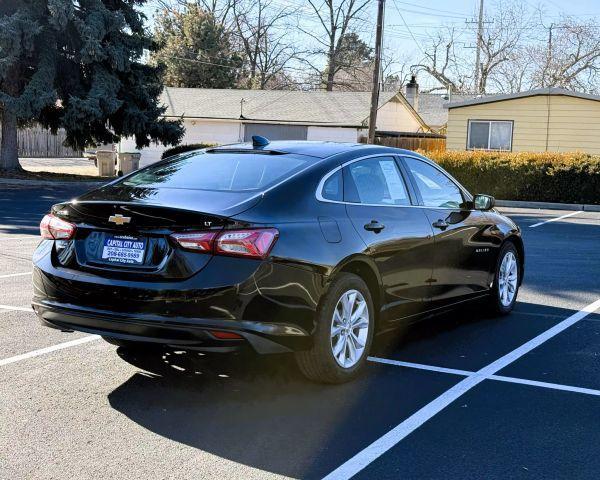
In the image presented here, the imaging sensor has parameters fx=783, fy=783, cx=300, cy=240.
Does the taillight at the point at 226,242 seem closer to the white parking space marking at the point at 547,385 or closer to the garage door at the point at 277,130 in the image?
the white parking space marking at the point at 547,385

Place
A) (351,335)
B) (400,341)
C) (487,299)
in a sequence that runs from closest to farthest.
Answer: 1. (351,335)
2. (400,341)
3. (487,299)

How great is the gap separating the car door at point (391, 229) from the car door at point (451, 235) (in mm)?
174

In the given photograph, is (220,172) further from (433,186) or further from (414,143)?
(414,143)

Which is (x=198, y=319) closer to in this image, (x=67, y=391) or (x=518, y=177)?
(x=67, y=391)

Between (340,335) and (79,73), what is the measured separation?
2374 cm

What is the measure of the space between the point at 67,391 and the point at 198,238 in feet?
4.43

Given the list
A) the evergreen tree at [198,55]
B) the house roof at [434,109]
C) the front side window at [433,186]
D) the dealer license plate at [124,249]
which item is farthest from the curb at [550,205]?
the evergreen tree at [198,55]

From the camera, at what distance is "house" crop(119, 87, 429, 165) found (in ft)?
128

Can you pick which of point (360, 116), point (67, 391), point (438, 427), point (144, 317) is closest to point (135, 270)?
point (144, 317)

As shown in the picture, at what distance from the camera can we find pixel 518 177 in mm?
23422

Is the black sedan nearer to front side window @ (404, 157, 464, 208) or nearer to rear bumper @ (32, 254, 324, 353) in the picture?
rear bumper @ (32, 254, 324, 353)

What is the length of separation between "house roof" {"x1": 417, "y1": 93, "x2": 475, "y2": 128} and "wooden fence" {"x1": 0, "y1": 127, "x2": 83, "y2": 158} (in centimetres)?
2323

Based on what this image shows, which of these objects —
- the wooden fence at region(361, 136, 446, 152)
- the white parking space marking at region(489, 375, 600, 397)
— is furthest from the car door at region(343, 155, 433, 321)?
the wooden fence at region(361, 136, 446, 152)

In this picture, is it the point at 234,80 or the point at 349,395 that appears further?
the point at 234,80
